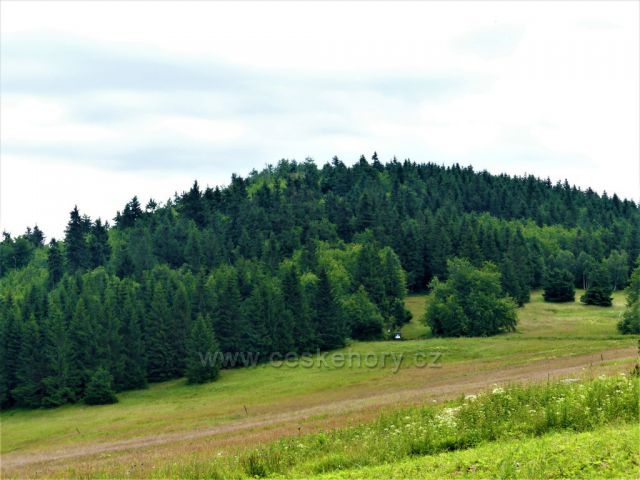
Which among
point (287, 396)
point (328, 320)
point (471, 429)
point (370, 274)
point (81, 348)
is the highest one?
point (370, 274)

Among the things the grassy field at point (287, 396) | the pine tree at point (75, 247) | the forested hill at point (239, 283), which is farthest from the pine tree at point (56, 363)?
the pine tree at point (75, 247)

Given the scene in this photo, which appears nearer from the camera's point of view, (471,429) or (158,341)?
(471,429)

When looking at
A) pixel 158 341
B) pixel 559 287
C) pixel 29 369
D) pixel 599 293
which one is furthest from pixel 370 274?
pixel 29 369

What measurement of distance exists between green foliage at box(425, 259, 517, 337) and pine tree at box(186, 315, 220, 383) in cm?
3981

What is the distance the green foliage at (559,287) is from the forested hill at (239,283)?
18.5 feet

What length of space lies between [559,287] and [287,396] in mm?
100416

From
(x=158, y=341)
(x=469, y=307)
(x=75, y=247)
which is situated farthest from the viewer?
(x=75, y=247)

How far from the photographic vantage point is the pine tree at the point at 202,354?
86312 mm

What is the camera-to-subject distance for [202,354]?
290ft

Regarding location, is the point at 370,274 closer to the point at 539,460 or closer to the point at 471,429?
the point at 471,429

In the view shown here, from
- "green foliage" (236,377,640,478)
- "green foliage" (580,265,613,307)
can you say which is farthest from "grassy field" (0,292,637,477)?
"green foliage" (580,265,613,307)

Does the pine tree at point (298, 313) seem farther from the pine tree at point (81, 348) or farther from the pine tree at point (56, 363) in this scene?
the pine tree at point (56, 363)

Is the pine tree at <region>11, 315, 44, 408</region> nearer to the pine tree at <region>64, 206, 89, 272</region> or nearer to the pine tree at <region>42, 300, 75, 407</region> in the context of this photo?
the pine tree at <region>42, 300, 75, 407</region>

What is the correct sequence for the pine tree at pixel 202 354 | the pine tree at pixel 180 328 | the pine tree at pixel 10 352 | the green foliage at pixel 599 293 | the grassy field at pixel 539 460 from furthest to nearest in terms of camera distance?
the green foliage at pixel 599 293 < the pine tree at pixel 180 328 < the pine tree at pixel 10 352 < the pine tree at pixel 202 354 < the grassy field at pixel 539 460
